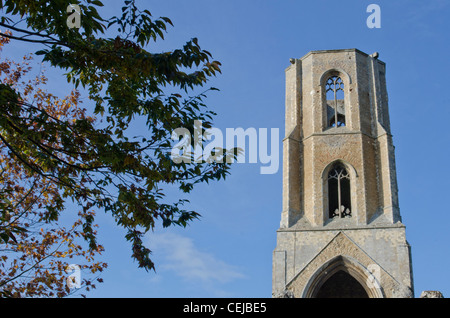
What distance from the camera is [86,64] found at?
25.6 ft

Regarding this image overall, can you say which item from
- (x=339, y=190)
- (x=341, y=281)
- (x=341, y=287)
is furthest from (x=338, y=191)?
(x=341, y=287)

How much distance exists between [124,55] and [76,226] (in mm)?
6691

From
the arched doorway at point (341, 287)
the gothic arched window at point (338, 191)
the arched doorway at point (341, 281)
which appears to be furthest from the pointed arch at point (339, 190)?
the arched doorway at point (341, 287)

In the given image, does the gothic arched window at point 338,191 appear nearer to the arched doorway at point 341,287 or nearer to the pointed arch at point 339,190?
the pointed arch at point 339,190

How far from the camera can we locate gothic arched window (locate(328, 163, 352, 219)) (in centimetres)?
2602

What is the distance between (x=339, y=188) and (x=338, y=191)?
176 mm

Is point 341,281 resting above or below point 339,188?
below

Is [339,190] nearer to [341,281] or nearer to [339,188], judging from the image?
[339,188]

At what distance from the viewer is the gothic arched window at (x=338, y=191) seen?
2602 cm

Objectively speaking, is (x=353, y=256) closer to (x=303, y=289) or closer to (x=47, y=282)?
(x=303, y=289)

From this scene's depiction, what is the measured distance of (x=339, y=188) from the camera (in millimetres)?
25797

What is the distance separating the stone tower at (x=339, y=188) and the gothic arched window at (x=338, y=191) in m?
0.04

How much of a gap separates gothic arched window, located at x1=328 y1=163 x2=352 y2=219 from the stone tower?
0.04 m

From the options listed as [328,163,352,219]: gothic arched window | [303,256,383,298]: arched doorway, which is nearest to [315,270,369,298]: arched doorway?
[303,256,383,298]: arched doorway
